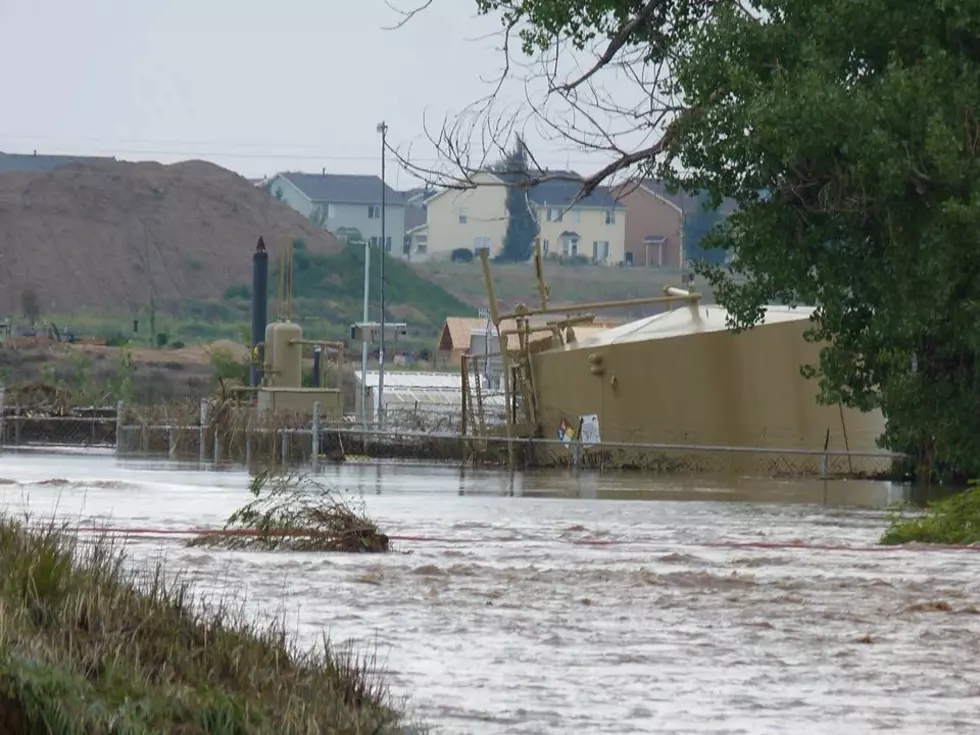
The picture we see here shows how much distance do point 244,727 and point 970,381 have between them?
721 inches

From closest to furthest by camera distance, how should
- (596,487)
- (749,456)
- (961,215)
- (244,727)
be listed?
(244,727) < (961,215) < (596,487) < (749,456)

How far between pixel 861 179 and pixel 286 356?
34.1 meters

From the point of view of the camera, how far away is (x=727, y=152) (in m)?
22.0

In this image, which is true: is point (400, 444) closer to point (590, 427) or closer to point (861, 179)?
point (590, 427)

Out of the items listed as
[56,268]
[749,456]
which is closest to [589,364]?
[749,456]

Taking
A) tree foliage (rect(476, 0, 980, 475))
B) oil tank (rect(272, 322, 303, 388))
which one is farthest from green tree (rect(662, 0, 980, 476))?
oil tank (rect(272, 322, 303, 388))

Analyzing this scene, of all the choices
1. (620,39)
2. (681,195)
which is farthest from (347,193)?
(620,39)

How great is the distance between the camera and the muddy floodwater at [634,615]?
25.2ft

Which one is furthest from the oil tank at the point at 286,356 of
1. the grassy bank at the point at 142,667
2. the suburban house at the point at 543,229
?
the suburban house at the point at 543,229

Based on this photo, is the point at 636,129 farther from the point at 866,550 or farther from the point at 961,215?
the point at 866,550

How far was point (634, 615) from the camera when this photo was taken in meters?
10.6

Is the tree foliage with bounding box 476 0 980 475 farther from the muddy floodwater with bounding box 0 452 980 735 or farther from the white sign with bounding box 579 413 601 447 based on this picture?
the white sign with bounding box 579 413 601 447

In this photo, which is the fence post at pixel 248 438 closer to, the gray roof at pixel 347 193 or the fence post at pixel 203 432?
the fence post at pixel 203 432

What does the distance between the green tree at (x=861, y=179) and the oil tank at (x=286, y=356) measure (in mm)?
29074
